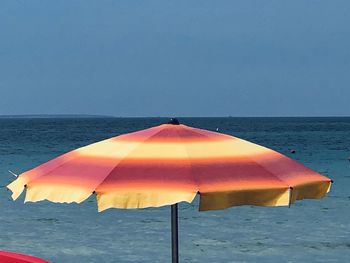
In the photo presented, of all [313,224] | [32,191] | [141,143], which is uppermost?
[141,143]

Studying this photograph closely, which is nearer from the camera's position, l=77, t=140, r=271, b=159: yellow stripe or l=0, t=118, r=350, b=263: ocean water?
l=77, t=140, r=271, b=159: yellow stripe

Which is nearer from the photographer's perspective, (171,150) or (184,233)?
(171,150)

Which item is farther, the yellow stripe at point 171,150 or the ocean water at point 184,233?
the ocean water at point 184,233

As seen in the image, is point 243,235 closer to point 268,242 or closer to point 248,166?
point 268,242

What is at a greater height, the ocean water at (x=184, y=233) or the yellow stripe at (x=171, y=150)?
the yellow stripe at (x=171, y=150)

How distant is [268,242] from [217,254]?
257 centimetres

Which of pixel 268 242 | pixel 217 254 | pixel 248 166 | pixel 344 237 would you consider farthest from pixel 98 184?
pixel 344 237

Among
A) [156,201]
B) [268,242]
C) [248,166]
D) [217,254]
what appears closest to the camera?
[156,201]

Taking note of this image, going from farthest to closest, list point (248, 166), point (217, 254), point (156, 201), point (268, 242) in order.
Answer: point (268, 242) < point (217, 254) < point (248, 166) < point (156, 201)

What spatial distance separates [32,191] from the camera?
623 cm

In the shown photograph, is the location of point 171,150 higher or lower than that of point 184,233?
higher

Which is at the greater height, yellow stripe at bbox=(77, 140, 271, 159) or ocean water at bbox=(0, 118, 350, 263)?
yellow stripe at bbox=(77, 140, 271, 159)

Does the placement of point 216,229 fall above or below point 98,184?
below

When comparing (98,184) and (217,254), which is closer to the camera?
(98,184)
